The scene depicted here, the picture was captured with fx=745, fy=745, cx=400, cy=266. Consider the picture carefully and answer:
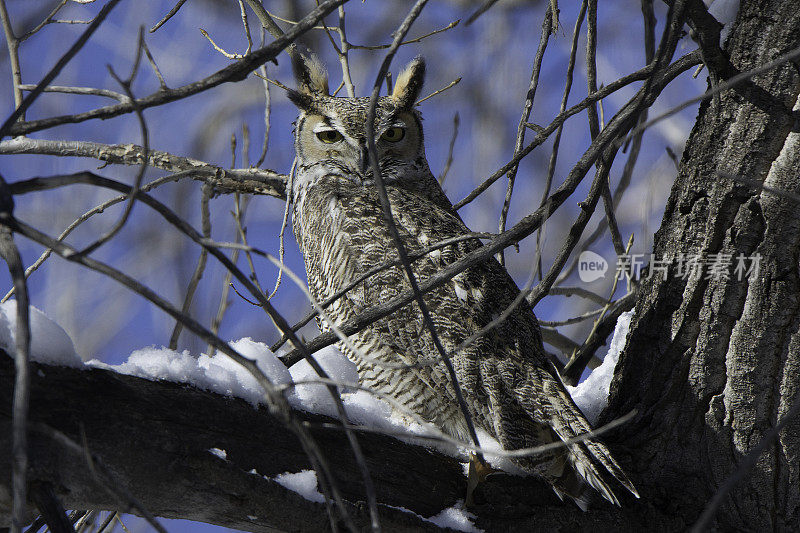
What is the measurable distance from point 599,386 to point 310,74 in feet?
6.16

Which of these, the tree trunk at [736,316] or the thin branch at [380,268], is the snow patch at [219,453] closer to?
the thin branch at [380,268]

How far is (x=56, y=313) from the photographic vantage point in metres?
5.24

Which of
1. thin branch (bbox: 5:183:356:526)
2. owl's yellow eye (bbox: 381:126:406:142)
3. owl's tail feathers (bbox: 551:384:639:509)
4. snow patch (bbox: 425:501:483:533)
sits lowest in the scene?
snow patch (bbox: 425:501:483:533)

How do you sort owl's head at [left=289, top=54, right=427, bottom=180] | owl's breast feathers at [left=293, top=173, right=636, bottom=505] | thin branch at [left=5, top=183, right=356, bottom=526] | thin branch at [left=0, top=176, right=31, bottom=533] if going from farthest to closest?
owl's head at [left=289, top=54, right=427, bottom=180], owl's breast feathers at [left=293, top=173, right=636, bottom=505], thin branch at [left=5, top=183, right=356, bottom=526], thin branch at [left=0, top=176, right=31, bottom=533]

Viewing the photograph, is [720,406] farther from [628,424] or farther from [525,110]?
[525,110]

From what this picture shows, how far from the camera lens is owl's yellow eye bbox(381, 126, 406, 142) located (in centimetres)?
297

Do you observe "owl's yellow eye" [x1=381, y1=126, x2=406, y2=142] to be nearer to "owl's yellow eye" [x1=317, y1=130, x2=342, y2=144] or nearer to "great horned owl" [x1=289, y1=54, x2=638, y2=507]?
"great horned owl" [x1=289, y1=54, x2=638, y2=507]

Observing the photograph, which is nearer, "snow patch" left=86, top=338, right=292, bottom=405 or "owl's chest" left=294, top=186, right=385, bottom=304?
"snow patch" left=86, top=338, right=292, bottom=405

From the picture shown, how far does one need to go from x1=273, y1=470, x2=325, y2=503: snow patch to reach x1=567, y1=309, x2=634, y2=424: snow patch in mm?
957

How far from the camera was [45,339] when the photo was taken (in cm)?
132

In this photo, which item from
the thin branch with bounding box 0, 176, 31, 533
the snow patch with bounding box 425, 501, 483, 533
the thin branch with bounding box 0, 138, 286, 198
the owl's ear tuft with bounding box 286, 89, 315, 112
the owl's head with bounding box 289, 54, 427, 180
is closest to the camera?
A: the thin branch with bounding box 0, 176, 31, 533

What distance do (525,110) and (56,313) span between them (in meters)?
4.12

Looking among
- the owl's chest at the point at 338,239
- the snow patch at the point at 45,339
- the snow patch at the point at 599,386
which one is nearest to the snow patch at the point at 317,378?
the owl's chest at the point at 338,239

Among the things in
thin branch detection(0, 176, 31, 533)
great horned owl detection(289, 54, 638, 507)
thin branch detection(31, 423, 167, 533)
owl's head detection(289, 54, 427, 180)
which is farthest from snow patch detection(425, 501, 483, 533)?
owl's head detection(289, 54, 427, 180)
